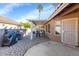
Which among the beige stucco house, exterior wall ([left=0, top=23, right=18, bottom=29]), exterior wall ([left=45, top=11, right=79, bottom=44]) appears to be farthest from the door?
exterior wall ([left=0, top=23, right=18, bottom=29])

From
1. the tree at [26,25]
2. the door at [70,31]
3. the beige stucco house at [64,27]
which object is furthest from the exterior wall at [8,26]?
the door at [70,31]

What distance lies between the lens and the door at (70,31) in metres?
9.27

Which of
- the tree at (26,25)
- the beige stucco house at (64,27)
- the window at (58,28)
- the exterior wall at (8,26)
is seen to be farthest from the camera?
the window at (58,28)

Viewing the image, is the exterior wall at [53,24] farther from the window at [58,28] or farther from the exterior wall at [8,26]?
the exterior wall at [8,26]

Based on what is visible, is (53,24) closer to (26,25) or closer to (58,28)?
(58,28)

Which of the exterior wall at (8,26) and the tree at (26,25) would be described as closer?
the tree at (26,25)

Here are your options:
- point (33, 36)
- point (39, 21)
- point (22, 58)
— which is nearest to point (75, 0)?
point (22, 58)

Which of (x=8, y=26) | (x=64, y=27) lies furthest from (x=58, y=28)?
(x=8, y=26)

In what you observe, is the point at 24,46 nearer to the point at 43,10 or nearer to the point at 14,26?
the point at 14,26

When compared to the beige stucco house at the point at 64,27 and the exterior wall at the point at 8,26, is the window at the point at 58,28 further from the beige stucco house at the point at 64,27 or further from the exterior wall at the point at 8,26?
the exterior wall at the point at 8,26

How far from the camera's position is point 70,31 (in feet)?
31.8

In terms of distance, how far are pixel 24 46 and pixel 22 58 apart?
2996 mm

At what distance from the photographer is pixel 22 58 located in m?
6.65

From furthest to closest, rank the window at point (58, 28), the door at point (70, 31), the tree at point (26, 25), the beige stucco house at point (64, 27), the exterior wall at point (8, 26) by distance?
the window at point (58, 28) → the exterior wall at point (8, 26) → the tree at point (26, 25) → the door at point (70, 31) → the beige stucco house at point (64, 27)
